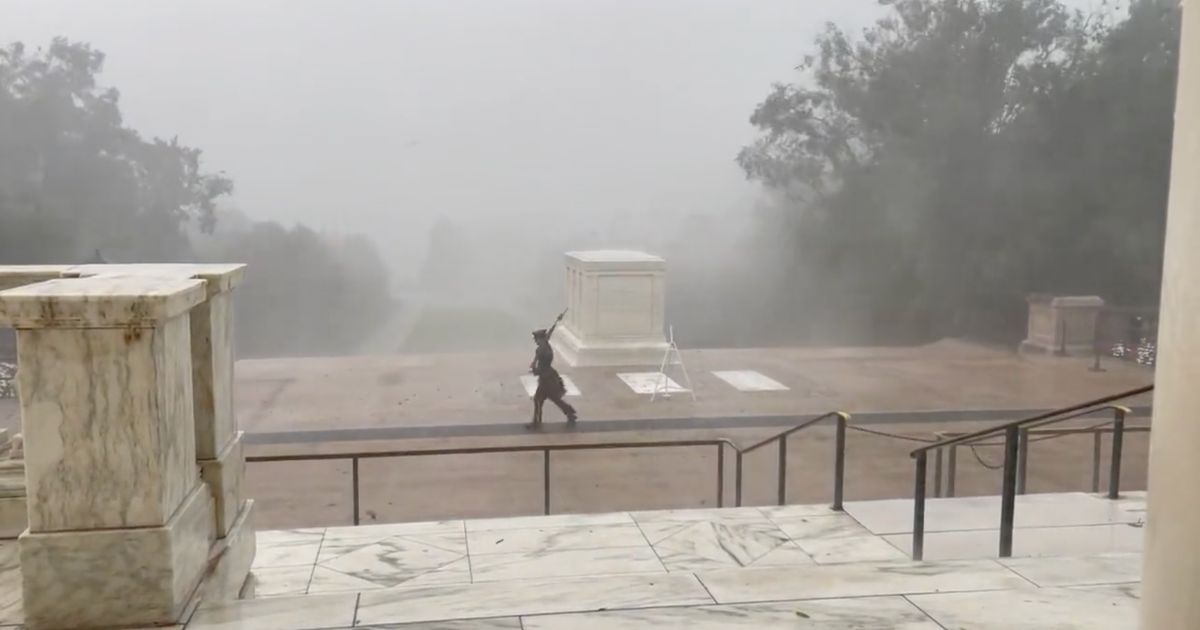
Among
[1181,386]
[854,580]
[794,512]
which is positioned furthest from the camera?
[794,512]

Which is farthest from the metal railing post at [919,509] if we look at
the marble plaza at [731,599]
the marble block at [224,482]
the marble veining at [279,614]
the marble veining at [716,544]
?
the marble block at [224,482]

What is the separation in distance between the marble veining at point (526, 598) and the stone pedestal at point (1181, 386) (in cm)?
115

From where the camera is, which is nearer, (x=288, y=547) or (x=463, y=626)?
(x=463, y=626)

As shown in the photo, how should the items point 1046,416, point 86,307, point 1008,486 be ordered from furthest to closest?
1. point 1046,416
2. point 1008,486
3. point 86,307

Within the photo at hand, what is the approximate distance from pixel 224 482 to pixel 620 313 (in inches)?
471

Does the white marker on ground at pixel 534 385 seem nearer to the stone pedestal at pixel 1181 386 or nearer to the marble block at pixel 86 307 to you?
the marble block at pixel 86 307

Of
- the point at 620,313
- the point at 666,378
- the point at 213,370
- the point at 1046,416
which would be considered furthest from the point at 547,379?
the point at 213,370

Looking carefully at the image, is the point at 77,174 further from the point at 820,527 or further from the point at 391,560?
the point at 820,527

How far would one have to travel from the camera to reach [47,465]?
2383 millimetres

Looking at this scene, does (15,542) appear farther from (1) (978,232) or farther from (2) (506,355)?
(1) (978,232)

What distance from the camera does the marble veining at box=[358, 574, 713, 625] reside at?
2.49 m

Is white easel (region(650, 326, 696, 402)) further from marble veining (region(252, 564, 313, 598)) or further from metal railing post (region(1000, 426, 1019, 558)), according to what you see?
marble veining (region(252, 564, 313, 598))

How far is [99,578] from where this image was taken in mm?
2398

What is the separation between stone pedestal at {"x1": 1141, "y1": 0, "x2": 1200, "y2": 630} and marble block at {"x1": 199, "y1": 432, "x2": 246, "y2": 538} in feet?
8.32
